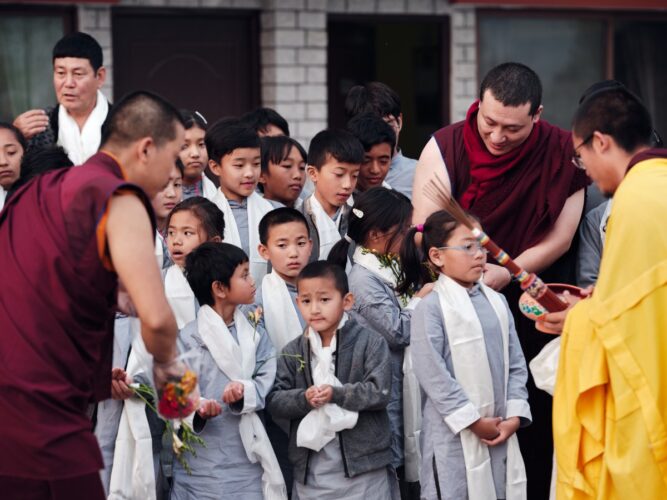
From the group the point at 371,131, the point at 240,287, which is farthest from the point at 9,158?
the point at 371,131

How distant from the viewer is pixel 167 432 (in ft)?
17.1

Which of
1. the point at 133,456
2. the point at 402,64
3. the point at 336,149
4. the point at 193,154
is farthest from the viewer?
the point at 402,64

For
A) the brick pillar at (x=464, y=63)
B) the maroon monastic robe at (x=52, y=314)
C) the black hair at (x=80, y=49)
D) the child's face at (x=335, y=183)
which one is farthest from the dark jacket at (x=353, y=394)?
the brick pillar at (x=464, y=63)

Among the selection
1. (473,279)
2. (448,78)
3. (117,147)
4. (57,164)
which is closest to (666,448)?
(473,279)

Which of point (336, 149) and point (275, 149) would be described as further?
point (275, 149)

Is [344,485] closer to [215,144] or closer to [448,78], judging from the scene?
[215,144]

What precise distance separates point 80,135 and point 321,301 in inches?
59.6

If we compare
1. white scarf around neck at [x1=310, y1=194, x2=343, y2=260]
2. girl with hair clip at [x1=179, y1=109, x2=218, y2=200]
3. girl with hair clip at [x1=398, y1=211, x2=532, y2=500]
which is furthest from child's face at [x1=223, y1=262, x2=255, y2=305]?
girl with hair clip at [x1=179, y1=109, x2=218, y2=200]

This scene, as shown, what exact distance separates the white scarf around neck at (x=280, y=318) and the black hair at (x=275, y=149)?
0.96m

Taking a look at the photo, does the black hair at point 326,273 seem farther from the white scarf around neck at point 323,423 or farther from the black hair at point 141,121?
the black hair at point 141,121

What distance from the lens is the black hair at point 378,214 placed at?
18.3 ft

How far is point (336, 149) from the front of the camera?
596cm

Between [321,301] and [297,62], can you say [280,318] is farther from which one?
[297,62]

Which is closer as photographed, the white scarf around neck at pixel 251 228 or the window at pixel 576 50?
the white scarf around neck at pixel 251 228
